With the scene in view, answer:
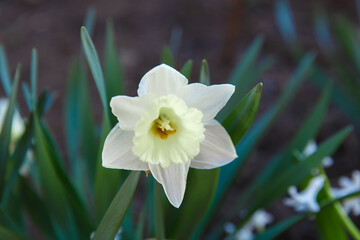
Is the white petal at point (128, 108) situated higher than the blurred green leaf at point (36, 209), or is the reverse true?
the white petal at point (128, 108)

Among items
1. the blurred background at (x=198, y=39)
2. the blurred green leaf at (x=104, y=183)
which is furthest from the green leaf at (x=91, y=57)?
the blurred background at (x=198, y=39)

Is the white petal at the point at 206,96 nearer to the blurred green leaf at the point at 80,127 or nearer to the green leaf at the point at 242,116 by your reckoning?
the green leaf at the point at 242,116

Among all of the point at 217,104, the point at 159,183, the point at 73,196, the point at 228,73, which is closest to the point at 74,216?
the point at 73,196

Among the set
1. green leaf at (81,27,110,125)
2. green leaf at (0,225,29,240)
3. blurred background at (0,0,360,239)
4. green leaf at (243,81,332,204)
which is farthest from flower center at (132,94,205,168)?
blurred background at (0,0,360,239)

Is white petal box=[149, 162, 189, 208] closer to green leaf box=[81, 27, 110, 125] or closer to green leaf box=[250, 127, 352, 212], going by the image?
green leaf box=[81, 27, 110, 125]

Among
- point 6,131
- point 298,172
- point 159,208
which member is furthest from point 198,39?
point 159,208
